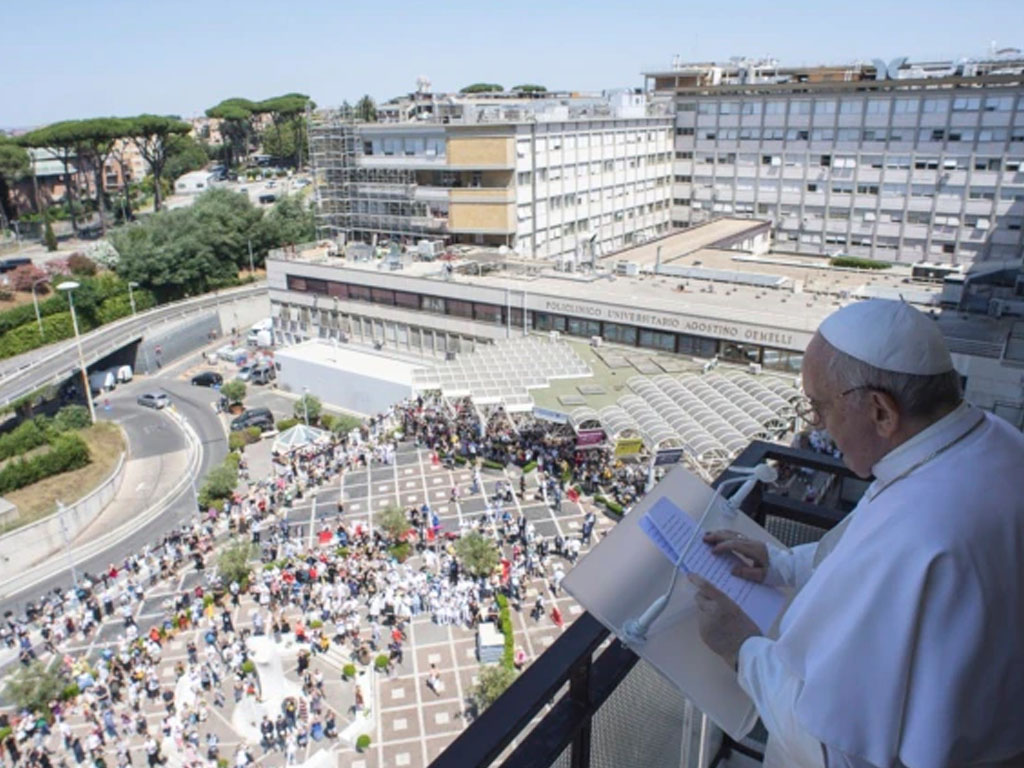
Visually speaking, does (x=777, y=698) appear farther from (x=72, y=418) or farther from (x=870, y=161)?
(x=870, y=161)

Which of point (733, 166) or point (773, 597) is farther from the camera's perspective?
point (733, 166)

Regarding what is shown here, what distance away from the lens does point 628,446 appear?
Result: 21.5 m

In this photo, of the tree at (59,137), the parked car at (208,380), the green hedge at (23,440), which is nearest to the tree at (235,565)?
the green hedge at (23,440)

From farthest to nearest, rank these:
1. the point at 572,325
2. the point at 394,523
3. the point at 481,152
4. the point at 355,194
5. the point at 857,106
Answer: the point at 857,106
the point at 355,194
the point at 481,152
the point at 572,325
the point at 394,523

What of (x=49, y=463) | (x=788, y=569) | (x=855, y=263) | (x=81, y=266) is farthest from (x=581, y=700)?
(x=81, y=266)

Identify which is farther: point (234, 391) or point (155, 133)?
point (155, 133)

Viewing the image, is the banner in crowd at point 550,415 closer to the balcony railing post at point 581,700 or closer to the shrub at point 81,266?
the balcony railing post at point 581,700

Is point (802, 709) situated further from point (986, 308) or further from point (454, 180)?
point (454, 180)

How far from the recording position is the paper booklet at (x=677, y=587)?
2.46 meters

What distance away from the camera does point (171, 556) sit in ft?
75.1

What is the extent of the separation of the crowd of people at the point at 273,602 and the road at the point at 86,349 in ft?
58.5

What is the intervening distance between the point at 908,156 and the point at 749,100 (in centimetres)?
1133

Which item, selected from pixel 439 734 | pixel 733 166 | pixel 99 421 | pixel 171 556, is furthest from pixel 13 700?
pixel 733 166

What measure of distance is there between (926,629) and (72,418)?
40.9 meters
